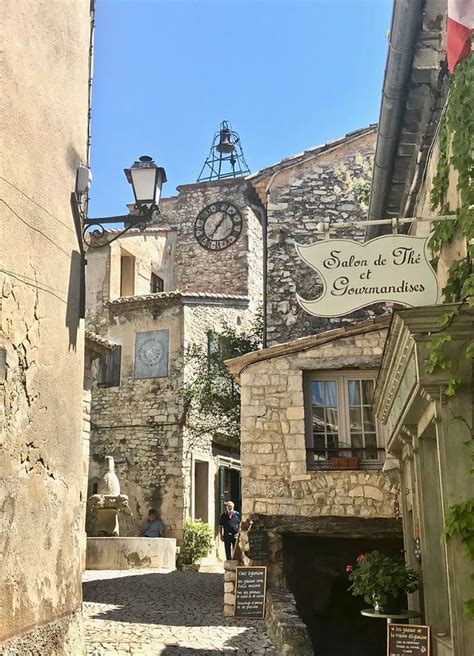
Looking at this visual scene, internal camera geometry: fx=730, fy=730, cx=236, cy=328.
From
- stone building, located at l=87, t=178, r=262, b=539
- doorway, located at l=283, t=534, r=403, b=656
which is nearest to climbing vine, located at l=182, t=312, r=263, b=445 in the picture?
stone building, located at l=87, t=178, r=262, b=539

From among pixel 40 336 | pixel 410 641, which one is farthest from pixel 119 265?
pixel 410 641

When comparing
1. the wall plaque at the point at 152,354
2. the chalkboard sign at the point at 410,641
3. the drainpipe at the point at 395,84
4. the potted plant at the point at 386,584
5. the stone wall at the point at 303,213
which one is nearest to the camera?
the chalkboard sign at the point at 410,641

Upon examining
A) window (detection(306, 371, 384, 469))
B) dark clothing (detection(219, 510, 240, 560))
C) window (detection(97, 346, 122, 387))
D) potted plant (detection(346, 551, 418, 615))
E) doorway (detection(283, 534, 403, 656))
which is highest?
window (detection(97, 346, 122, 387))

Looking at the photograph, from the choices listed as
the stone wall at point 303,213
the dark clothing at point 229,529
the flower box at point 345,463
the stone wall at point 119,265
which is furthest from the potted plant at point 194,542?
the flower box at point 345,463

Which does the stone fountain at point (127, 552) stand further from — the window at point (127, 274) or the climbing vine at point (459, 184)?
the climbing vine at point (459, 184)

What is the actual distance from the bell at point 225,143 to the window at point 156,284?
19.7ft

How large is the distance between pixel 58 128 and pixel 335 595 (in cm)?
955

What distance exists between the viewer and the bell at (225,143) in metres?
27.4

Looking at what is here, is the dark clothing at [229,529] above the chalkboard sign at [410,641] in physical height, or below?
above

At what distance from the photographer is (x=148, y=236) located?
24266mm

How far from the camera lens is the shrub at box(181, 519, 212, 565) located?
1787 cm

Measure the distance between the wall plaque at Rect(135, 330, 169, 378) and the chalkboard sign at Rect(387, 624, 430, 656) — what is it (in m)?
15.1

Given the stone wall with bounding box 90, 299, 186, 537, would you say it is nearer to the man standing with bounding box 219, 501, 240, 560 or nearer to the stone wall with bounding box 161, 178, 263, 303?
the man standing with bounding box 219, 501, 240, 560

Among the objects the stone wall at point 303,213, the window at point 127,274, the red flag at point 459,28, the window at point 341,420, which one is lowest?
the window at point 341,420
